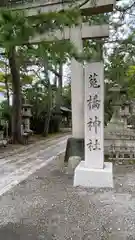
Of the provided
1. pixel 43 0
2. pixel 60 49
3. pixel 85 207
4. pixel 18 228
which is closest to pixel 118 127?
pixel 43 0

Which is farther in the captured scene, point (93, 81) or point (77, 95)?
point (77, 95)

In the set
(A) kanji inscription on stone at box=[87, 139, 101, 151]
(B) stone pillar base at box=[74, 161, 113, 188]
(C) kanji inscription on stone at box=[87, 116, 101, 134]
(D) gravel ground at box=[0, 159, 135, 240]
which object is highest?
(C) kanji inscription on stone at box=[87, 116, 101, 134]

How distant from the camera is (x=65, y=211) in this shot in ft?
12.9

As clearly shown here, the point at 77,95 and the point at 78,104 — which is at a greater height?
the point at 77,95

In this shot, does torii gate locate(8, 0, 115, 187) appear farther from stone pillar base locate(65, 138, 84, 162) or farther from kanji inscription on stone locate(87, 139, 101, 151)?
stone pillar base locate(65, 138, 84, 162)

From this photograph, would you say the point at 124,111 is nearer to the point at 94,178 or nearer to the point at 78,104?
the point at 78,104

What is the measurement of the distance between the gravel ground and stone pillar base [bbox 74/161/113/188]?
17cm

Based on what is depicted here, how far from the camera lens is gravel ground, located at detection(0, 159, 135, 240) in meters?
3.23

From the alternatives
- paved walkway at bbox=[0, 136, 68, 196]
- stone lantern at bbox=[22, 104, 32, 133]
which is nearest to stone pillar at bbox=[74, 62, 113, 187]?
paved walkway at bbox=[0, 136, 68, 196]

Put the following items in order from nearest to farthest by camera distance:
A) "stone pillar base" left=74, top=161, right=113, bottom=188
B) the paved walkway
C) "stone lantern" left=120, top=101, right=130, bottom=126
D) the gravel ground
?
the gravel ground < "stone pillar base" left=74, top=161, right=113, bottom=188 < the paved walkway < "stone lantern" left=120, top=101, right=130, bottom=126

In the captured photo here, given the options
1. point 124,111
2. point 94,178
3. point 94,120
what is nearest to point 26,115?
point 124,111

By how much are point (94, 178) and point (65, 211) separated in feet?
4.44

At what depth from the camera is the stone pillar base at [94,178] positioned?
5.10 m

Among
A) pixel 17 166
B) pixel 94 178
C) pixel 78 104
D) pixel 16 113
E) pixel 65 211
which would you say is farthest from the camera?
pixel 16 113
